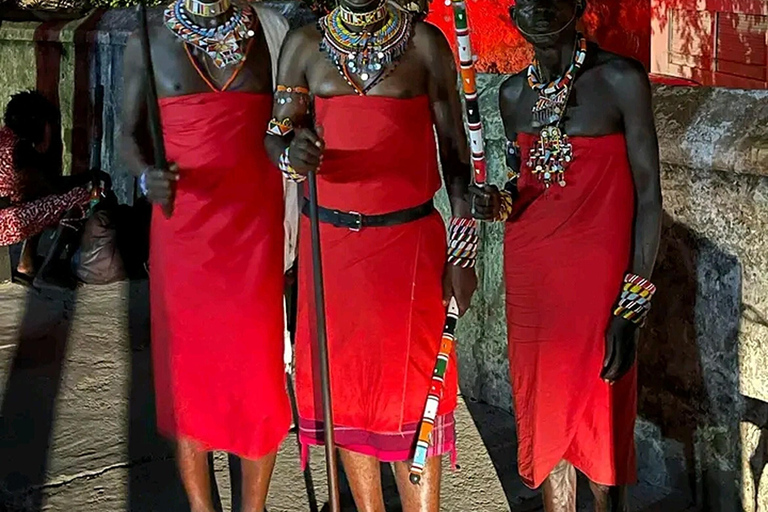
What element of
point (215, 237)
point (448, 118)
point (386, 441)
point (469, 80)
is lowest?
point (386, 441)

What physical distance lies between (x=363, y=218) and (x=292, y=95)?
1.42 ft

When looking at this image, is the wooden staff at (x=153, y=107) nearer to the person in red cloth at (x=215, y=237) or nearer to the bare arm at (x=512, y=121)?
the person in red cloth at (x=215, y=237)

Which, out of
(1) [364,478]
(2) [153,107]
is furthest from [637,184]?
(2) [153,107]

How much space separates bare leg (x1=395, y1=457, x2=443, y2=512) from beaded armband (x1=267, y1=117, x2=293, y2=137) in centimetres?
111

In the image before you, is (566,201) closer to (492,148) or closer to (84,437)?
(492,148)

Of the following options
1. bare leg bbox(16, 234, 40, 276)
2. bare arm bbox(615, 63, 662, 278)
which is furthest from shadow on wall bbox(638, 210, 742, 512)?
bare leg bbox(16, 234, 40, 276)

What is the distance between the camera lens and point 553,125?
305cm

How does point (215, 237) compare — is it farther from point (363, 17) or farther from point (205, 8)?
point (363, 17)

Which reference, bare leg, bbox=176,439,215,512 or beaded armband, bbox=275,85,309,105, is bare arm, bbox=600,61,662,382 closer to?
beaded armband, bbox=275,85,309,105

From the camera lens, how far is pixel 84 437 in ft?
16.5

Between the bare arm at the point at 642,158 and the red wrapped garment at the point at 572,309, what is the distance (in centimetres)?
3

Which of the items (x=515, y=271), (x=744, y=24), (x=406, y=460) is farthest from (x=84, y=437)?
(x=744, y=24)

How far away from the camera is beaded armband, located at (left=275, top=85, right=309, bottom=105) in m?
3.23

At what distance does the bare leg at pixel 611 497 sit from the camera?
336 cm
